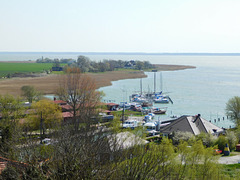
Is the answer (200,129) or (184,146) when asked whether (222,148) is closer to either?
(200,129)

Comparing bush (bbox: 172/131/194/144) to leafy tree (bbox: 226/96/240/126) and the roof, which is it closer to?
the roof

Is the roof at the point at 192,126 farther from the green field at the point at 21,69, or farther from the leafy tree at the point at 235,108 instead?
the green field at the point at 21,69

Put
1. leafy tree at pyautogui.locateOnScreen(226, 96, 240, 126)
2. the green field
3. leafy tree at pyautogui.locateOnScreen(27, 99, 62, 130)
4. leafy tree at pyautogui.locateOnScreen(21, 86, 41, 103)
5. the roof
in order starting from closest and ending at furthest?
1. the roof
2. leafy tree at pyautogui.locateOnScreen(27, 99, 62, 130)
3. leafy tree at pyautogui.locateOnScreen(226, 96, 240, 126)
4. leafy tree at pyautogui.locateOnScreen(21, 86, 41, 103)
5. the green field

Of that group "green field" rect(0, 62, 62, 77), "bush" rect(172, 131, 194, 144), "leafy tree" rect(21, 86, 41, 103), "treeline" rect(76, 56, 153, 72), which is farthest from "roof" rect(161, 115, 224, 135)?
"green field" rect(0, 62, 62, 77)

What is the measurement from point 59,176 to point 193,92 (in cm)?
5904

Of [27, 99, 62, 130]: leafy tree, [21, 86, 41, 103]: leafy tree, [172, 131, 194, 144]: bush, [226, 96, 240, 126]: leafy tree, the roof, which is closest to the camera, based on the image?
[172, 131, 194, 144]: bush

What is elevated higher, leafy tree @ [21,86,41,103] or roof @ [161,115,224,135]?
leafy tree @ [21,86,41,103]

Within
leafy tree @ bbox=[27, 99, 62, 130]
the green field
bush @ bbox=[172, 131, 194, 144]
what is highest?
the green field

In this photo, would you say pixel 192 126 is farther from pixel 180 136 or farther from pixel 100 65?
pixel 100 65

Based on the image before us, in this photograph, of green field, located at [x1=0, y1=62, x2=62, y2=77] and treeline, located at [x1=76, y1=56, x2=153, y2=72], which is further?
treeline, located at [x1=76, y1=56, x2=153, y2=72]

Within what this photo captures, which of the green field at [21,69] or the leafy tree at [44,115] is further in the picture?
the green field at [21,69]

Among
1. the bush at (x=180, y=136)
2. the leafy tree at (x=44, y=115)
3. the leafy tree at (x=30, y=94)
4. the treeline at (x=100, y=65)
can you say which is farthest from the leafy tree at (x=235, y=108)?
the treeline at (x=100, y=65)

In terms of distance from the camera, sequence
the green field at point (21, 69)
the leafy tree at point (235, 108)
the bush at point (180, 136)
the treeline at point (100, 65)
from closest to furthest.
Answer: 1. the bush at point (180, 136)
2. the leafy tree at point (235, 108)
3. the green field at point (21, 69)
4. the treeline at point (100, 65)

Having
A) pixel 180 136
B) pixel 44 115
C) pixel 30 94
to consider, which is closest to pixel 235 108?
pixel 180 136
